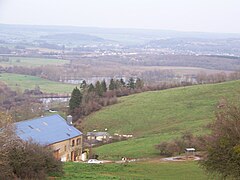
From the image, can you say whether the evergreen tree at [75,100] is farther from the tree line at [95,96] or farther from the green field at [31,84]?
the green field at [31,84]

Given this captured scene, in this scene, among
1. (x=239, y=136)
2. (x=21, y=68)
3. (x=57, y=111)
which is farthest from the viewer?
(x=21, y=68)

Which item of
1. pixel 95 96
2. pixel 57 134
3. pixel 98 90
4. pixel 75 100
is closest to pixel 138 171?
pixel 57 134

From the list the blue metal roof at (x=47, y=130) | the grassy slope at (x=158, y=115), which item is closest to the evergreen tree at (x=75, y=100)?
the grassy slope at (x=158, y=115)

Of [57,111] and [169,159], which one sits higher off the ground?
[169,159]

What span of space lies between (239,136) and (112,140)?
1204 inches

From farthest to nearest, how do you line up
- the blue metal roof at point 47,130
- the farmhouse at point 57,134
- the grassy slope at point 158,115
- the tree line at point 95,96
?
the tree line at point 95,96, the grassy slope at point 158,115, the farmhouse at point 57,134, the blue metal roof at point 47,130

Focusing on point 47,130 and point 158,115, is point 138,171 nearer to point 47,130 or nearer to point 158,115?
point 47,130

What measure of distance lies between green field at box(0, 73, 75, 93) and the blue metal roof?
165ft

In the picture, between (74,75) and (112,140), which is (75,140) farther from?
(74,75)

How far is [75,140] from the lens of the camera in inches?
1645

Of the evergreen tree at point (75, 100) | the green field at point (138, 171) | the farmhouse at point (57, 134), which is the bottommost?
the evergreen tree at point (75, 100)

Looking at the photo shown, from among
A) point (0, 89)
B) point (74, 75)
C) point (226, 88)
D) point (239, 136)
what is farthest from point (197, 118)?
point (74, 75)

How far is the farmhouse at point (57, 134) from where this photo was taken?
36906 mm

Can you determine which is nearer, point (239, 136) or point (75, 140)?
point (239, 136)
